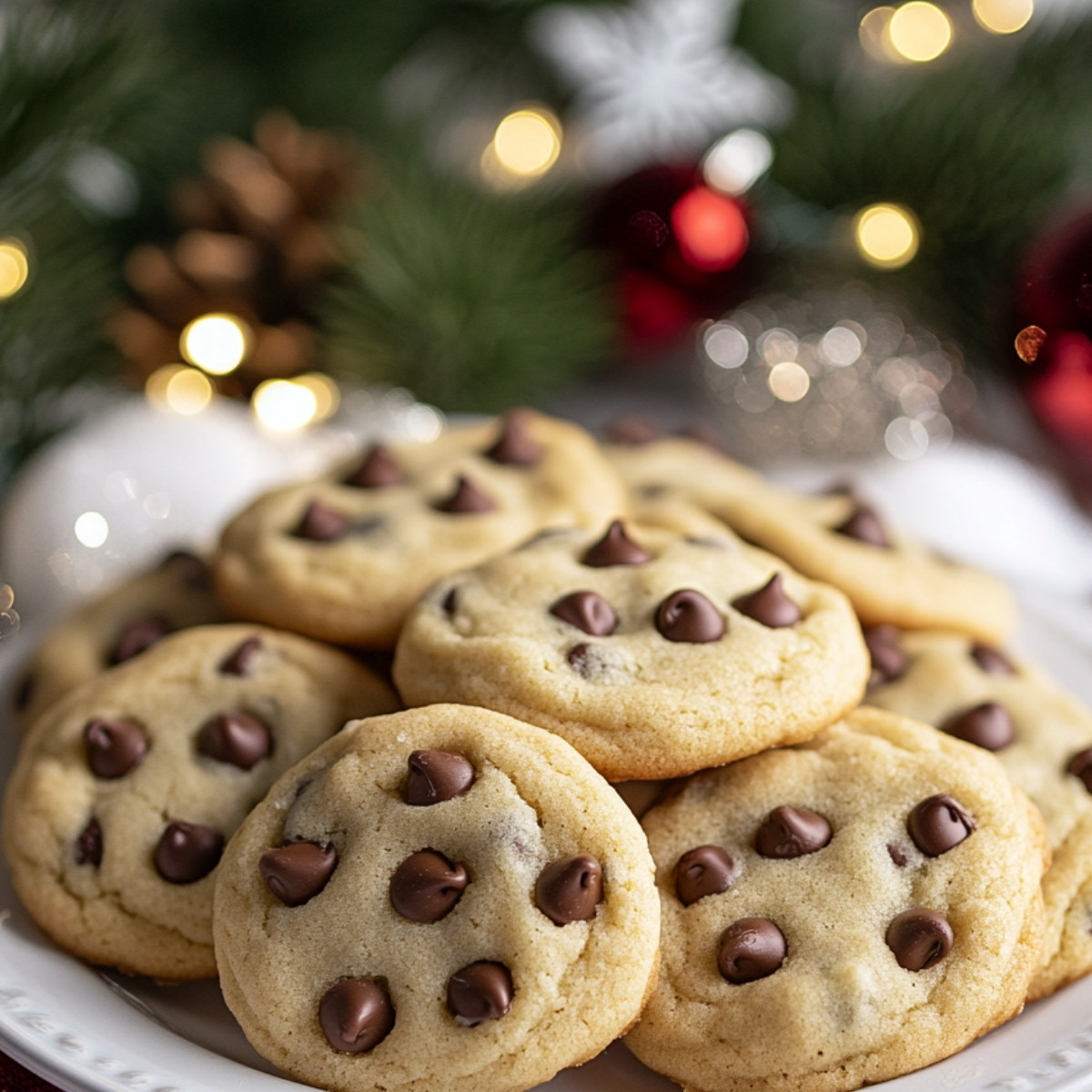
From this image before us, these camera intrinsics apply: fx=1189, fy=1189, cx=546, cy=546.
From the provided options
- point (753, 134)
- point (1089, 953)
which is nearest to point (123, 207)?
point (753, 134)

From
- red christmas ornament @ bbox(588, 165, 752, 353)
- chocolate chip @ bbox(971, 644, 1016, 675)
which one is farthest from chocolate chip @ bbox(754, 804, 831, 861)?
red christmas ornament @ bbox(588, 165, 752, 353)

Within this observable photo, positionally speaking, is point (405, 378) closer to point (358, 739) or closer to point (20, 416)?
point (20, 416)

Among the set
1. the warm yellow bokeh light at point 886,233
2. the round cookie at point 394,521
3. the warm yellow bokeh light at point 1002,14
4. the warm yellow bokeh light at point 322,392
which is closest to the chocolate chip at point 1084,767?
the round cookie at point 394,521

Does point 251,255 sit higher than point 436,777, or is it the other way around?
point 436,777

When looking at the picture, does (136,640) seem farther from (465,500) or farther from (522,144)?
(522,144)

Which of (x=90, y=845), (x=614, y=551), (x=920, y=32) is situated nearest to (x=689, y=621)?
(x=614, y=551)

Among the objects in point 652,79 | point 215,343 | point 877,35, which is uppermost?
point 877,35

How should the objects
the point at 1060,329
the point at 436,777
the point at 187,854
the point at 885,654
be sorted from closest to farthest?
the point at 436,777
the point at 187,854
the point at 885,654
the point at 1060,329

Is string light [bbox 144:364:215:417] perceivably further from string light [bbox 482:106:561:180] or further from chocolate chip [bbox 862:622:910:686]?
chocolate chip [bbox 862:622:910:686]

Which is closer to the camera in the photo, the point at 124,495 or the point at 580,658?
the point at 580,658
